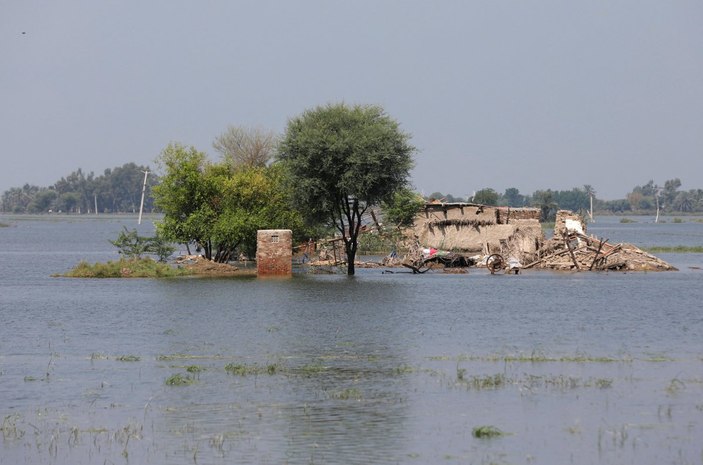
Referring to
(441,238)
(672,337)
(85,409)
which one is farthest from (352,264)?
(85,409)

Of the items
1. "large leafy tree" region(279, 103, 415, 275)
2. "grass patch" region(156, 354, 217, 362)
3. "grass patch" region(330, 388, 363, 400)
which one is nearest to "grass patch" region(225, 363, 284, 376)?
"grass patch" region(156, 354, 217, 362)

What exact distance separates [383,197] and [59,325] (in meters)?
23.1

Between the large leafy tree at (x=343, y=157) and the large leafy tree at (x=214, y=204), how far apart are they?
6.13 feet

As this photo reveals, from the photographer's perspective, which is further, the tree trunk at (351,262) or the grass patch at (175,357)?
the tree trunk at (351,262)

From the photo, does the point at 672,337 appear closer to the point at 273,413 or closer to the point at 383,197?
the point at 273,413

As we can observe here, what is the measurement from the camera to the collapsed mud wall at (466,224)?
72125 millimetres

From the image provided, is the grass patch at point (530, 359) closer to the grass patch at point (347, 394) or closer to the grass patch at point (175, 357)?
the grass patch at point (347, 394)

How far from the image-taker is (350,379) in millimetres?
21906

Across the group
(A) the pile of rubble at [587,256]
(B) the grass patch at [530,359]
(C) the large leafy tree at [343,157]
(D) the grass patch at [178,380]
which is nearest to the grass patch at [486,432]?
(D) the grass patch at [178,380]

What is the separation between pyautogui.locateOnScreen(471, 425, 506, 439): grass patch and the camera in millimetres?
16641

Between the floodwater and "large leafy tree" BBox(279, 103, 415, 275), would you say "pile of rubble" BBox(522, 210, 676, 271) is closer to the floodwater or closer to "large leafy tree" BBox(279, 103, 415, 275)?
"large leafy tree" BBox(279, 103, 415, 275)

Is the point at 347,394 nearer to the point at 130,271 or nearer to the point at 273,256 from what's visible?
the point at 273,256

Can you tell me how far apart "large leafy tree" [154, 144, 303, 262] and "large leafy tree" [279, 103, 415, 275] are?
1.87 m

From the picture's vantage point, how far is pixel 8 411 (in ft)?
61.7
